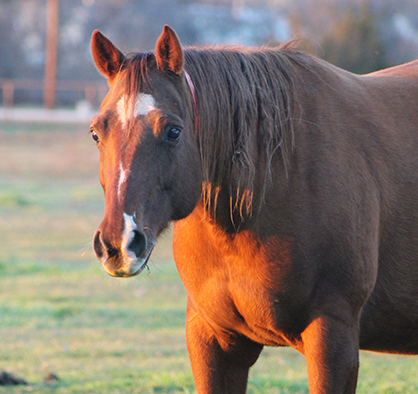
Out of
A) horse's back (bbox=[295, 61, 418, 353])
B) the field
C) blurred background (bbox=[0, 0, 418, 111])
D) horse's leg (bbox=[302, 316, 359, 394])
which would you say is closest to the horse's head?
the field

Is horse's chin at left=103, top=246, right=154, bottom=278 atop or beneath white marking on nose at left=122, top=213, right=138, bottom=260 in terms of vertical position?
beneath

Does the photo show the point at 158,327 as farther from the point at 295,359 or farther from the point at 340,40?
the point at 340,40

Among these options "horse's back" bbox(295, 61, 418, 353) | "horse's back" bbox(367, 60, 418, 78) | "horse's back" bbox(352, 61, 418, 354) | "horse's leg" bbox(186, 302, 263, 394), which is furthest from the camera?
"horse's back" bbox(367, 60, 418, 78)

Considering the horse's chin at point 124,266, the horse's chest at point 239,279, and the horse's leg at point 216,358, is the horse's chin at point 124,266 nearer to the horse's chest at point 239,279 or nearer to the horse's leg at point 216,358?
the horse's chest at point 239,279

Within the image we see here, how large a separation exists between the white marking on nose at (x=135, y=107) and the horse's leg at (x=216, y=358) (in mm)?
1042

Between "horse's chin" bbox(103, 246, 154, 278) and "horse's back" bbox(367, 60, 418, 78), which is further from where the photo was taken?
"horse's back" bbox(367, 60, 418, 78)

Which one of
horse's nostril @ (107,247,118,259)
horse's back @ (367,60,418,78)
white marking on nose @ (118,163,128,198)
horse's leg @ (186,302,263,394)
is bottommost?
horse's leg @ (186,302,263,394)

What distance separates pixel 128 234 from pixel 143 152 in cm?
30

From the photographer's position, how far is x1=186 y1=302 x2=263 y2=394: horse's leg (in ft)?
9.63

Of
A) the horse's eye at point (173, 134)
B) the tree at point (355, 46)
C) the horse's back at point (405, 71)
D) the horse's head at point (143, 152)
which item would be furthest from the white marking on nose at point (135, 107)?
the tree at point (355, 46)

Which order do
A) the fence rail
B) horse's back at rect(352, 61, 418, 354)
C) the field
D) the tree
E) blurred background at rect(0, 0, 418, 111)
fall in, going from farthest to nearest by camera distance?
1. blurred background at rect(0, 0, 418, 111)
2. the fence rail
3. the tree
4. the field
5. horse's back at rect(352, 61, 418, 354)

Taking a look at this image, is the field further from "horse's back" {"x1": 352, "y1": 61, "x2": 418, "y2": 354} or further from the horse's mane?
"horse's back" {"x1": 352, "y1": 61, "x2": 418, "y2": 354}

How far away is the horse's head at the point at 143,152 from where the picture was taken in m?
2.22

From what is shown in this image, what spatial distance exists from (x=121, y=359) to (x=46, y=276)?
3205 mm
